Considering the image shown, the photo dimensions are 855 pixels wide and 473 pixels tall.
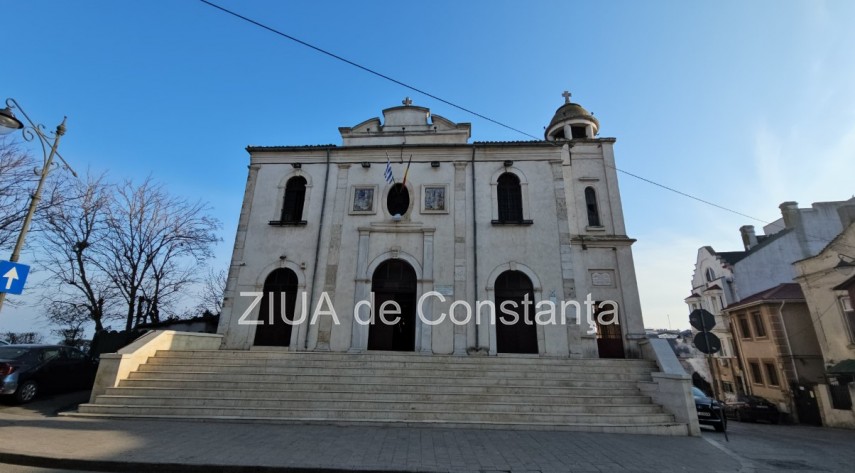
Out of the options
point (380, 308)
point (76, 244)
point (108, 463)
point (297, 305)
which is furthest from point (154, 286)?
point (108, 463)

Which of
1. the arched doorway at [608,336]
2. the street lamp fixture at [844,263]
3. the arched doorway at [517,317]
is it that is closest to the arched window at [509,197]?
the arched doorway at [517,317]

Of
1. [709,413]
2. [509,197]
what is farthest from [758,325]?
[509,197]

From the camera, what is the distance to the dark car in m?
9.72

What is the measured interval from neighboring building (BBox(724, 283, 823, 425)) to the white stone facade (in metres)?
12.9

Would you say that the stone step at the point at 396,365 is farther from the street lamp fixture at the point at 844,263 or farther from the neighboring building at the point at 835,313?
the neighboring building at the point at 835,313

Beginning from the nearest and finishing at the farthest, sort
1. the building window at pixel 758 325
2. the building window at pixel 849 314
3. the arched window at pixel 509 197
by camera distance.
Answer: the arched window at pixel 509 197 → the building window at pixel 849 314 → the building window at pixel 758 325

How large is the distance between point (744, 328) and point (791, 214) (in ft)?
27.4

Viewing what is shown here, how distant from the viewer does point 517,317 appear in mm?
14188

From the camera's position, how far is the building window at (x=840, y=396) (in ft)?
48.0

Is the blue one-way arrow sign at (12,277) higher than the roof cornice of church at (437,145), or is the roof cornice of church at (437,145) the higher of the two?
the roof cornice of church at (437,145)

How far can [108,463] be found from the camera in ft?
Answer: 17.2

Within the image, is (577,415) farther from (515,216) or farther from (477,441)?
(515,216)

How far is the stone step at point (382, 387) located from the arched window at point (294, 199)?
765 cm

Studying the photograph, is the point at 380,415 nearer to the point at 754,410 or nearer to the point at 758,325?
the point at 754,410
